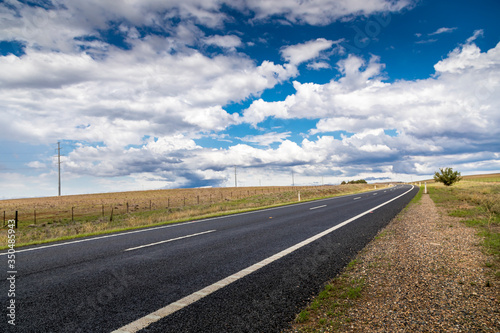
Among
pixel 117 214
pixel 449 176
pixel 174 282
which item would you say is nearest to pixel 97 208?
pixel 117 214

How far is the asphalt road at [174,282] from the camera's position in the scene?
10.1 feet

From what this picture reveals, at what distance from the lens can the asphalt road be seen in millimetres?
3072

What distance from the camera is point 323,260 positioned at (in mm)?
Result: 5473

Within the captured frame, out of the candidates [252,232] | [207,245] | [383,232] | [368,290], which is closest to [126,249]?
[207,245]

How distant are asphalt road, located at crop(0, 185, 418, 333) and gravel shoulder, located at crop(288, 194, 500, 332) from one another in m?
0.38

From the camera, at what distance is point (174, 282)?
4301 millimetres

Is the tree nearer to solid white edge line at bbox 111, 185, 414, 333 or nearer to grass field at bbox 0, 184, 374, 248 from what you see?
grass field at bbox 0, 184, 374, 248

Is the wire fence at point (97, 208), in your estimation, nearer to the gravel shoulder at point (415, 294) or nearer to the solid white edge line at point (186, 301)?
the solid white edge line at point (186, 301)

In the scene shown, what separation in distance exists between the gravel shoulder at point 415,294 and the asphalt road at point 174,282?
1.25ft

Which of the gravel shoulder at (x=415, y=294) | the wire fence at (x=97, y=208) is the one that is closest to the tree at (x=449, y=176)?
the wire fence at (x=97, y=208)

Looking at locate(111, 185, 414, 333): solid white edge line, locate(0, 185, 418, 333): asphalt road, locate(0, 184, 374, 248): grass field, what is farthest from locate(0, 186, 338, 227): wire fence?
locate(111, 185, 414, 333): solid white edge line

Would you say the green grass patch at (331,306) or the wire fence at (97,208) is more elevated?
the green grass patch at (331,306)

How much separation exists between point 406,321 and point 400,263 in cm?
242

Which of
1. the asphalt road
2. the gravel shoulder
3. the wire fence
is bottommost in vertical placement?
the wire fence
